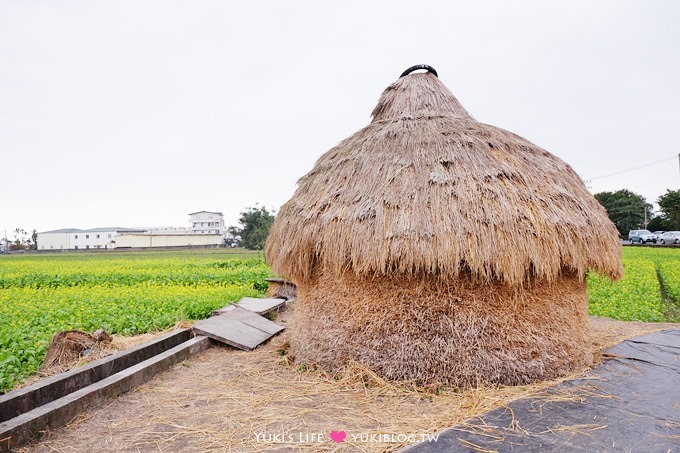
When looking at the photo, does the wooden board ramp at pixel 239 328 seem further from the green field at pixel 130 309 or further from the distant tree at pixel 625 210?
the distant tree at pixel 625 210

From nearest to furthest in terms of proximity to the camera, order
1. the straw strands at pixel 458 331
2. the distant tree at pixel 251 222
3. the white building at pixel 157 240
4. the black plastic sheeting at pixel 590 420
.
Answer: the black plastic sheeting at pixel 590 420
the straw strands at pixel 458 331
the distant tree at pixel 251 222
the white building at pixel 157 240

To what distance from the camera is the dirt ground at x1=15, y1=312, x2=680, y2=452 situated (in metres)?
3.36

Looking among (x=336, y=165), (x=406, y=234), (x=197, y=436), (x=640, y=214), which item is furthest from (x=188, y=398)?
(x=640, y=214)

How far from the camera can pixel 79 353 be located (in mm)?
5668

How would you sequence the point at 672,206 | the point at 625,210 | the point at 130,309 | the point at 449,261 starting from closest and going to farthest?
1. the point at 449,261
2. the point at 130,309
3. the point at 672,206
4. the point at 625,210

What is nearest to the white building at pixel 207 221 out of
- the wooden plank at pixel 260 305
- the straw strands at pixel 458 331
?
the wooden plank at pixel 260 305

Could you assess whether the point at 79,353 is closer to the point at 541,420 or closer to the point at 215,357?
the point at 215,357

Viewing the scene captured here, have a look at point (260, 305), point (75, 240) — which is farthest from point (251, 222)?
point (75, 240)

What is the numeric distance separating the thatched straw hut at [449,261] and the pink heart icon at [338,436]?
1247mm

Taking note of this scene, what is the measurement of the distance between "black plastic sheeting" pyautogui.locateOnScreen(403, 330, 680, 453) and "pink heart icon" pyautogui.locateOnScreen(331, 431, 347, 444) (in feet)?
2.04

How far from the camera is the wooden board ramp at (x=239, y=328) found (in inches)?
255

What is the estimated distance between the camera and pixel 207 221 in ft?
292

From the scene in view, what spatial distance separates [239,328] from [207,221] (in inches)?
3381

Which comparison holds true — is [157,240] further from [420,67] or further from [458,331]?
[458,331]
